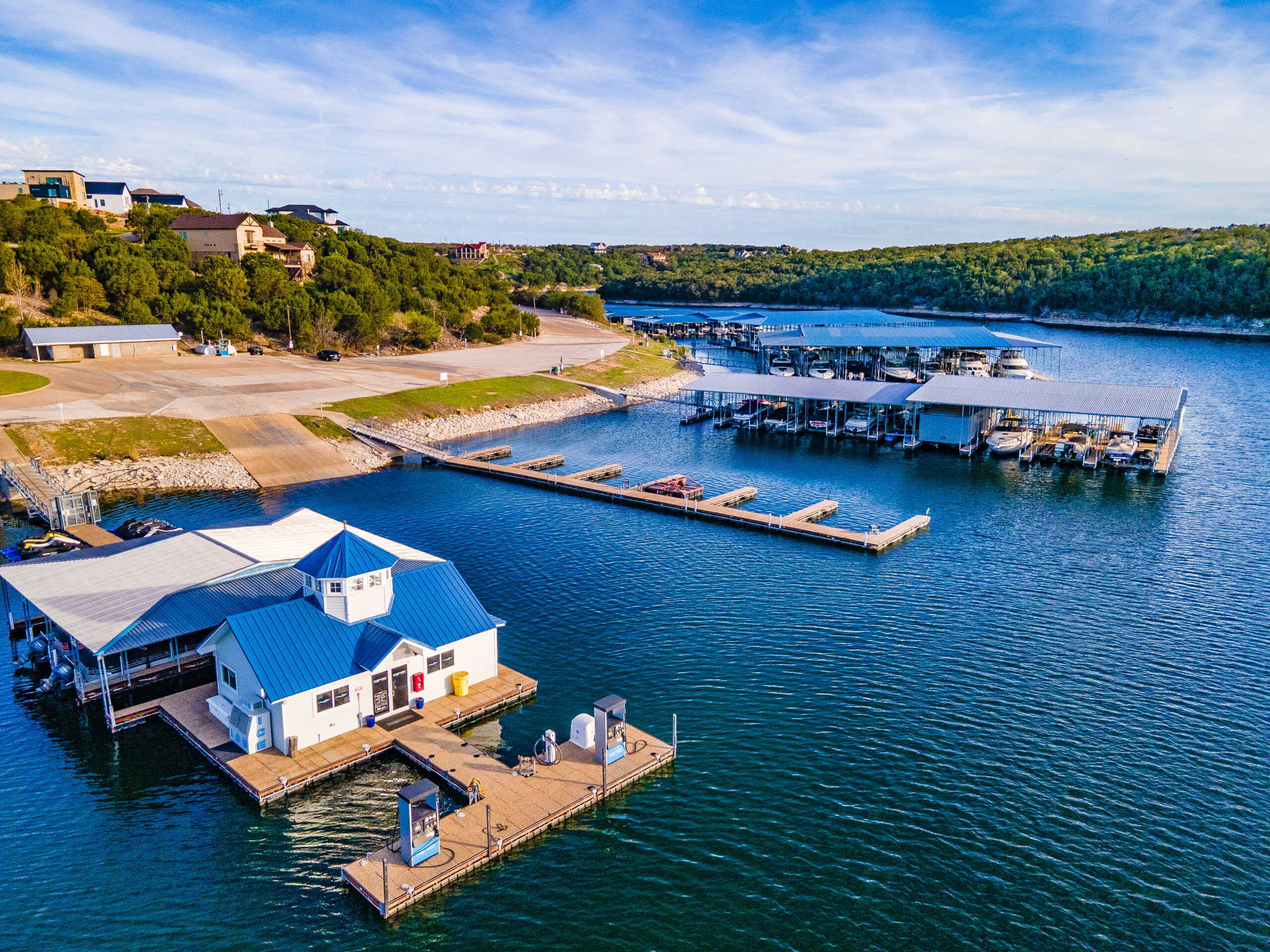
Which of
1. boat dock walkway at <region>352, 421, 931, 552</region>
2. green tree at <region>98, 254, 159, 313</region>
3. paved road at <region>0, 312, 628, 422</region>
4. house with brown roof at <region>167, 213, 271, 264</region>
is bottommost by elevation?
boat dock walkway at <region>352, 421, 931, 552</region>

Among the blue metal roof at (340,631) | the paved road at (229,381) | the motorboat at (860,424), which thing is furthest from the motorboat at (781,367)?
the blue metal roof at (340,631)

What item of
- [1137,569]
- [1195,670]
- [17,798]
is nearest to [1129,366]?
[1137,569]

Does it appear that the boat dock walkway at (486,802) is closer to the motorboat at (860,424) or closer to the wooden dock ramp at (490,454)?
the wooden dock ramp at (490,454)

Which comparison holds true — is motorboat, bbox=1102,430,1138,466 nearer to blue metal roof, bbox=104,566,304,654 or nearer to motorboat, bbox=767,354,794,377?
motorboat, bbox=767,354,794,377

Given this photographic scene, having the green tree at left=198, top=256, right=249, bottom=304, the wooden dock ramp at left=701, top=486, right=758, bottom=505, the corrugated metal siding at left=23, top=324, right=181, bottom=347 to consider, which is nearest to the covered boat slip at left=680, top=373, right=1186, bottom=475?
the wooden dock ramp at left=701, top=486, right=758, bottom=505

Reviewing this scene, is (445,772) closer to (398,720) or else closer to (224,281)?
(398,720)

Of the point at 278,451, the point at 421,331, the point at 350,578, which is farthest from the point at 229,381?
the point at 350,578

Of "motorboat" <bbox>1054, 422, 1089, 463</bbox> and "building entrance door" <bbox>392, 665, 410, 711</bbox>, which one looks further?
"motorboat" <bbox>1054, 422, 1089, 463</bbox>
